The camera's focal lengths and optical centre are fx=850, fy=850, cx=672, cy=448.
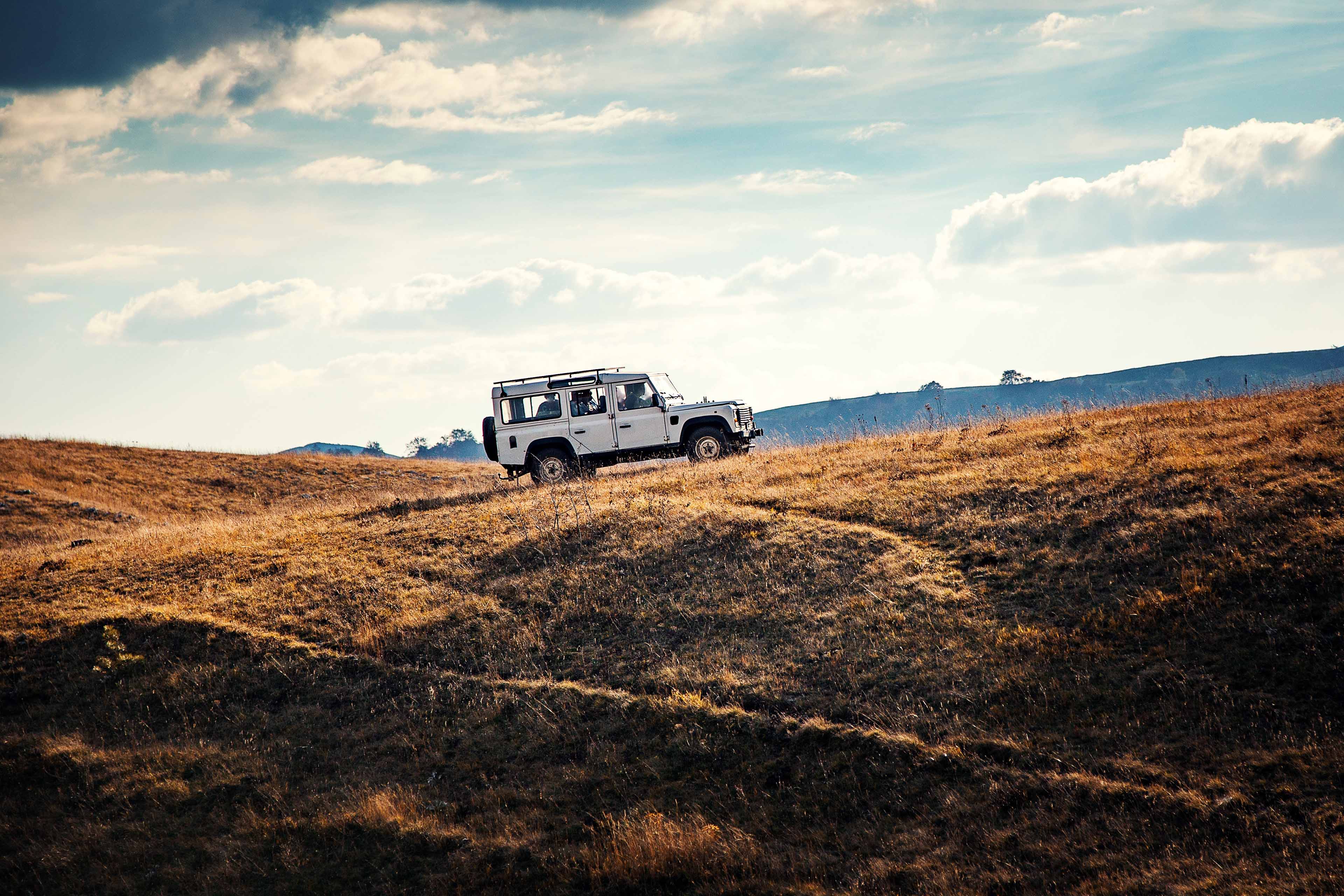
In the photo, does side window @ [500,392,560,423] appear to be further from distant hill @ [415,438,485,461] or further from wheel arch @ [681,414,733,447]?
distant hill @ [415,438,485,461]

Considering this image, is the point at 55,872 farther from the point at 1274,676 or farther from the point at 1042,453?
the point at 1042,453

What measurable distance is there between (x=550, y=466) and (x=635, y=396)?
9.69 ft

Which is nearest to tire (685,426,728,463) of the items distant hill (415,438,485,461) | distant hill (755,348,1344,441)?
distant hill (755,348,1344,441)

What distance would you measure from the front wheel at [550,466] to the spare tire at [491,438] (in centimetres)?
99

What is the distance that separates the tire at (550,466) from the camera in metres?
22.8

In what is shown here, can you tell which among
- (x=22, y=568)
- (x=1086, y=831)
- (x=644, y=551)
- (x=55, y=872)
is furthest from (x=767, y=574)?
(x=22, y=568)

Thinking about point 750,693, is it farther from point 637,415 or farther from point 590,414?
point 590,414

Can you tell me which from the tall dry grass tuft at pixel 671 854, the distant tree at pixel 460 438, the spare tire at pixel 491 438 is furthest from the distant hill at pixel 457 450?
the tall dry grass tuft at pixel 671 854

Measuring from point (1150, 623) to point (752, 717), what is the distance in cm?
522

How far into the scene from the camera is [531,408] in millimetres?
22812

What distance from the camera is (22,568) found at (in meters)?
19.5

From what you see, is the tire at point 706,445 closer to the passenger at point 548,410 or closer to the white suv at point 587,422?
the white suv at point 587,422

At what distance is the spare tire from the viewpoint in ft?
74.3

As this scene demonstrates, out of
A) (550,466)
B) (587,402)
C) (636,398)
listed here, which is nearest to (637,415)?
(636,398)
